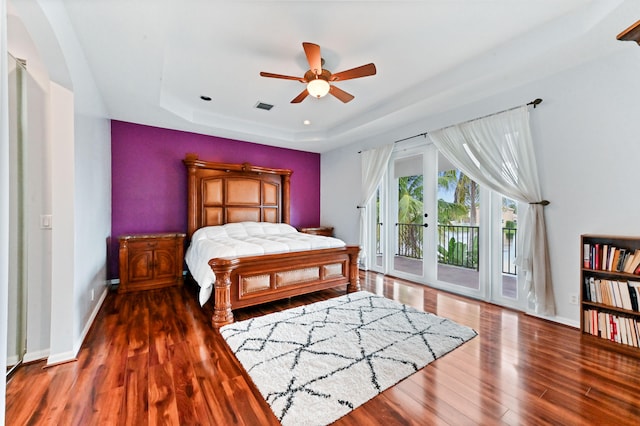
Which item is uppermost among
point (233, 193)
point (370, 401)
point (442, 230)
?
point (233, 193)

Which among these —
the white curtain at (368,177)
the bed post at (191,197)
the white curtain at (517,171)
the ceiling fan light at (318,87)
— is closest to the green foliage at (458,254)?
the white curtain at (517,171)

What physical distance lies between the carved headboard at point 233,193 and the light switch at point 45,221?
2257 millimetres

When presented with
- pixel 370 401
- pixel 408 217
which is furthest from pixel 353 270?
pixel 370 401

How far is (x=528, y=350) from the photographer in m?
2.14

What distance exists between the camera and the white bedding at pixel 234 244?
109 inches

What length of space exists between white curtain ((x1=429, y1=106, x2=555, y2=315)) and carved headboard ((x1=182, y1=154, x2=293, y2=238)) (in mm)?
3220

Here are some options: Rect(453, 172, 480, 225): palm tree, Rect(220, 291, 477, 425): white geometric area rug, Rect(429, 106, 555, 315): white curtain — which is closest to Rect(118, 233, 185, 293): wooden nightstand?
Rect(220, 291, 477, 425): white geometric area rug

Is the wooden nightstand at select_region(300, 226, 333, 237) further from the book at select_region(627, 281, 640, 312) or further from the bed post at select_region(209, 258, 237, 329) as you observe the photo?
the book at select_region(627, 281, 640, 312)

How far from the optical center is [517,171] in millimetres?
2920

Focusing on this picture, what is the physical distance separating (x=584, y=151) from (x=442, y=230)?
1817 mm

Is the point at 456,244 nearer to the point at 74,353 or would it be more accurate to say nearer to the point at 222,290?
the point at 222,290

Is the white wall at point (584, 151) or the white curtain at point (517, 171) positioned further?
the white curtain at point (517, 171)

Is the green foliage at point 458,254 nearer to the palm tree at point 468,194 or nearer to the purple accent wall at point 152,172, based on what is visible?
the palm tree at point 468,194

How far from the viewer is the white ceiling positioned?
199 cm
